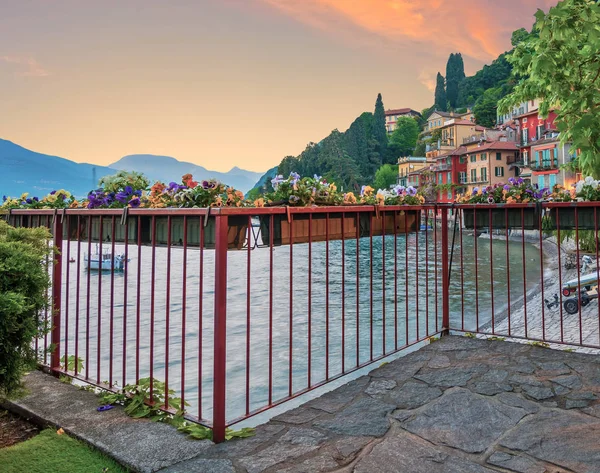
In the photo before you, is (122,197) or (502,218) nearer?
(122,197)

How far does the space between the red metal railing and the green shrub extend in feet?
1.31

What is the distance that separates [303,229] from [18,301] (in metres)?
1.50

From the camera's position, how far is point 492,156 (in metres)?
51.1

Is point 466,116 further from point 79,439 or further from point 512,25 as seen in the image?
point 79,439

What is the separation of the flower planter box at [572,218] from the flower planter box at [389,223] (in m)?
1.07

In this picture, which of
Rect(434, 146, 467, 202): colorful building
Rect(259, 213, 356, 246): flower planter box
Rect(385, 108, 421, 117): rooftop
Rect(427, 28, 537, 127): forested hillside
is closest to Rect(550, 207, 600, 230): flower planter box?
Rect(259, 213, 356, 246): flower planter box

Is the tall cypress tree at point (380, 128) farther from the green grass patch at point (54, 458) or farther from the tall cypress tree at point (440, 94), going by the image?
the green grass patch at point (54, 458)

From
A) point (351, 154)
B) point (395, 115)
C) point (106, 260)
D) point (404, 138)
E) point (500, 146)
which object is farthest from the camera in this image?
point (395, 115)

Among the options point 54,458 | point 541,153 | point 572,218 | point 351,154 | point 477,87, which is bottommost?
point 54,458

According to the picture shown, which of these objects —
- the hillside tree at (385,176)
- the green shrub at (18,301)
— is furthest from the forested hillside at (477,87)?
the green shrub at (18,301)

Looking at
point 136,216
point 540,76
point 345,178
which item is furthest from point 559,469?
point 345,178

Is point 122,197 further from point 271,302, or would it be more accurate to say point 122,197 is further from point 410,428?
point 410,428

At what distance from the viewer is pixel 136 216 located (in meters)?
2.68

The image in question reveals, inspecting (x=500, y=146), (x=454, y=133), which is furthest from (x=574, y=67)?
(x=454, y=133)
